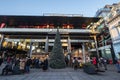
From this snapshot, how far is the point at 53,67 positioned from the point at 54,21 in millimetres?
28774

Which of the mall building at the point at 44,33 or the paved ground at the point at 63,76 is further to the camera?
the mall building at the point at 44,33

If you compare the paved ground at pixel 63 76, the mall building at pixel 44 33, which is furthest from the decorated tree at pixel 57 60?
the mall building at pixel 44 33

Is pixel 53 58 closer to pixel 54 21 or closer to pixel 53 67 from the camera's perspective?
pixel 53 67

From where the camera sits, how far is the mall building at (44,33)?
4506 centimetres

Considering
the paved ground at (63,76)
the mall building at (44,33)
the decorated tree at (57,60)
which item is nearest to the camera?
the paved ground at (63,76)

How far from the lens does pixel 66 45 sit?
4622cm

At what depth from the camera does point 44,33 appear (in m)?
45.6

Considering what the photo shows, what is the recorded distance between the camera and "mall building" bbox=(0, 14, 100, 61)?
45062 millimetres

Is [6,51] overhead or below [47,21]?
below

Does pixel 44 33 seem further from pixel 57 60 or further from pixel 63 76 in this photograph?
pixel 63 76

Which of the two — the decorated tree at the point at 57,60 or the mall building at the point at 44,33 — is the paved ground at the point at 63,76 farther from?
the mall building at the point at 44,33

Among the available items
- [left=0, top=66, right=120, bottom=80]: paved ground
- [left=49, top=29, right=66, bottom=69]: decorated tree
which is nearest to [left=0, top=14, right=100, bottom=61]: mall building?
[left=49, top=29, right=66, bottom=69]: decorated tree

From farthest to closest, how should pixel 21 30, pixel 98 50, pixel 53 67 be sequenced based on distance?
pixel 21 30, pixel 98 50, pixel 53 67

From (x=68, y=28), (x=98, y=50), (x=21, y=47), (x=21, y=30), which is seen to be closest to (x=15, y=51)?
(x=21, y=47)
